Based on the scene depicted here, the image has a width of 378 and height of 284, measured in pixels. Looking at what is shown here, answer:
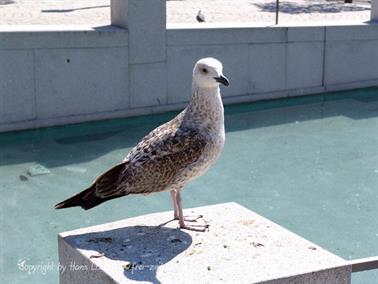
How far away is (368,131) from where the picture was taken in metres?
9.14

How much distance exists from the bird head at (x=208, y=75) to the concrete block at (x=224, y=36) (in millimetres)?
6104

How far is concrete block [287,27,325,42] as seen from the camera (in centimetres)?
1042

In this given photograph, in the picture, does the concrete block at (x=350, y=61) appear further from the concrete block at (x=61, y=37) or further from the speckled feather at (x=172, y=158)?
the speckled feather at (x=172, y=158)

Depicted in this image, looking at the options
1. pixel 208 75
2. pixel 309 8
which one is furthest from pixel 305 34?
pixel 208 75

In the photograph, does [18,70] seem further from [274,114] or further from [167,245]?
[167,245]

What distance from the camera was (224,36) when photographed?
9945 mm

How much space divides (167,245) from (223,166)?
14.4 ft

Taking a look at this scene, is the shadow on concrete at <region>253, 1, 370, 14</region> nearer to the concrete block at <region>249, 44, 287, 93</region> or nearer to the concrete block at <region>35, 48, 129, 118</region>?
the concrete block at <region>249, 44, 287, 93</region>

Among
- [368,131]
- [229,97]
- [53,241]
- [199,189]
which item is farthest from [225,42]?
[53,241]

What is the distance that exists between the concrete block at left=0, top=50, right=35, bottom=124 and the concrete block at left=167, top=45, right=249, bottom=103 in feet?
5.90

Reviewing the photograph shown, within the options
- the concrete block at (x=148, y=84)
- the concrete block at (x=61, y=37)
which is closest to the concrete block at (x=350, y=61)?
the concrete block at (x=148, y=84)

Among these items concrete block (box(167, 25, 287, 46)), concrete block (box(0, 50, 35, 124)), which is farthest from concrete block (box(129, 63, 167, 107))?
concrete block (box(0, 50, 35, 124))

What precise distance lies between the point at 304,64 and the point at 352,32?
0.89 metres

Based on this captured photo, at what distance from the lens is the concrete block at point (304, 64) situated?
10531mm
